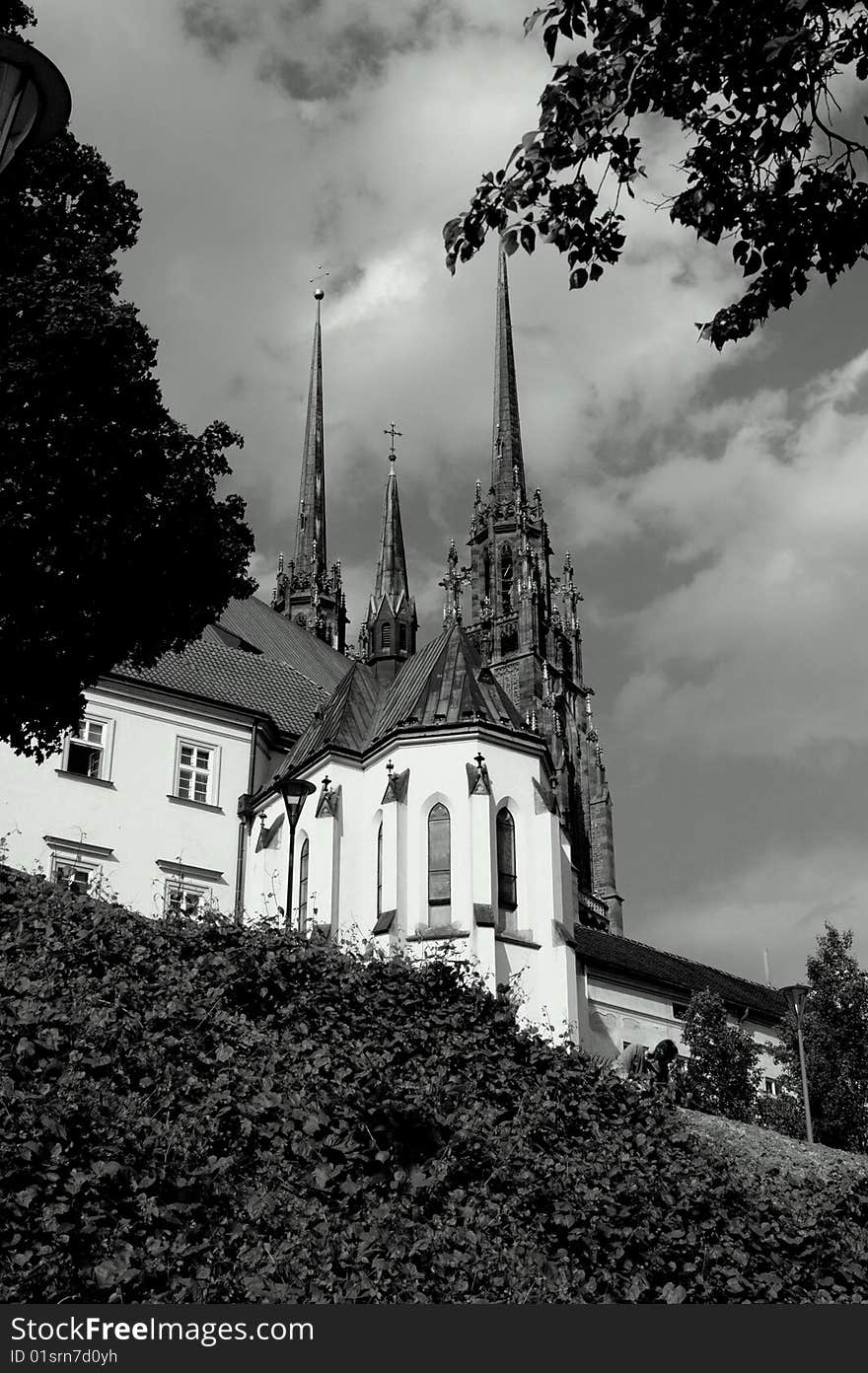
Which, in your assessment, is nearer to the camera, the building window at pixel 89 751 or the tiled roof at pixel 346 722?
the building window at pixel 89 751

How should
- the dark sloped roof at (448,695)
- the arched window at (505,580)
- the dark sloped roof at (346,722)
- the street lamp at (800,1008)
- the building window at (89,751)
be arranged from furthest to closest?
the arched window at (505,580) < the dark sloped roof at (346,722) < the dark sloped roof at (448,695) < the building window at (89,751) < the street lamp at (800,1008)

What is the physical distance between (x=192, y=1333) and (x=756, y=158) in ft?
27.0

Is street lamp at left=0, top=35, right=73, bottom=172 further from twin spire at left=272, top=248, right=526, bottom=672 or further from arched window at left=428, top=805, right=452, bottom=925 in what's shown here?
twin spire at left=272, top=248, right=526, bottom=672

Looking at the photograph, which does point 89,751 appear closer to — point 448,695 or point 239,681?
point 239,681

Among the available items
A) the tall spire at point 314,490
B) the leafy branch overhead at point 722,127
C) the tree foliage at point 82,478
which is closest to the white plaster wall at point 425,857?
the tree foliage at point 82,478

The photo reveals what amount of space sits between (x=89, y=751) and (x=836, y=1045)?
1847 cm

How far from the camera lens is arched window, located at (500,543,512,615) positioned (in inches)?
3590

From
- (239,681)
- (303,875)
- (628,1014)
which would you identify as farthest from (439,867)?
(239,681)

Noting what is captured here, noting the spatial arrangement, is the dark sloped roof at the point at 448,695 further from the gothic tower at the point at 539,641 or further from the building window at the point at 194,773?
the gothic tower at the point at 539,641

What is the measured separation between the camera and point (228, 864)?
121ft

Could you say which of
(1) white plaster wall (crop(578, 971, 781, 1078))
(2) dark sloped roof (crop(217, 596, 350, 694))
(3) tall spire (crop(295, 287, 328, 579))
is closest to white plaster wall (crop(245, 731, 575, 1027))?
(1) white plaster wall (crop(578, 971, 781, 1078))

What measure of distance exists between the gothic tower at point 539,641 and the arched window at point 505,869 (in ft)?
121

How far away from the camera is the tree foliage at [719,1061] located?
30219 mm

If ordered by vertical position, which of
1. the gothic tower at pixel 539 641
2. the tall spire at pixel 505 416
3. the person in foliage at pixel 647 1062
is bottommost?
the person in foliage at pixel 647 1062
